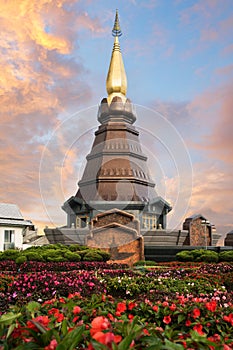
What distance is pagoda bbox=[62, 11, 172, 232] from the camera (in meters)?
31.7

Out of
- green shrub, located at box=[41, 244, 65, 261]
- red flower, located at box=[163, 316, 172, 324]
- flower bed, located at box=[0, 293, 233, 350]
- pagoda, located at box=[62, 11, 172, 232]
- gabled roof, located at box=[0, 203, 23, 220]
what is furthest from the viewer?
pagoda, located at box=[62, 11, 172, 232]

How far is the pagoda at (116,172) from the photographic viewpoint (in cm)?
3172

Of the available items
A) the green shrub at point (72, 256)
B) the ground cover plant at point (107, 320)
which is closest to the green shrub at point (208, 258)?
the green shrub at point (72, 256)

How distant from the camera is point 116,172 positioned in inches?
1371

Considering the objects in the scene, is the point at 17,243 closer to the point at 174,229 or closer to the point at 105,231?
the point at 105,231

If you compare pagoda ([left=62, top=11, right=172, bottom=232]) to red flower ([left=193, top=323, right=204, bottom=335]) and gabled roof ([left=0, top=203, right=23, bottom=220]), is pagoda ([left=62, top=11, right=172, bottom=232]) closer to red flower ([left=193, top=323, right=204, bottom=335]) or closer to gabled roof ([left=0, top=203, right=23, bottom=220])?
gabled roof ([left=0, top=203, right=23, bottom=220])

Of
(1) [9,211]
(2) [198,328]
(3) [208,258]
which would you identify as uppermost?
(1) [9,211]

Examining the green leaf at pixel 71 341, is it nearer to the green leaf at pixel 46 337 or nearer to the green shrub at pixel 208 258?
the green leaf at pixel 46 337

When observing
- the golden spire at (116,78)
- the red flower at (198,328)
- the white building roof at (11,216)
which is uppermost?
the golden spire at (116,78)

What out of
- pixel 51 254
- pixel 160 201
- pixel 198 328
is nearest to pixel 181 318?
pixel 198 328

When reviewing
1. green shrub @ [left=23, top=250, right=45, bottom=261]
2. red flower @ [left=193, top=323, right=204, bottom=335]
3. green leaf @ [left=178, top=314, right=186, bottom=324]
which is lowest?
red flower @ [left=193, top=323, right=204, bottom=335]

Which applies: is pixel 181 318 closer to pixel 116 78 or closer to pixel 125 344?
pixel 125 344

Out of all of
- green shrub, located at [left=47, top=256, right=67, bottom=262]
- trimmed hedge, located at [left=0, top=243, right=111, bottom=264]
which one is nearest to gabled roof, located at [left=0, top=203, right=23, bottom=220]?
trimmed hedge, located at [left=0, top=243, right=111, bottom=264]

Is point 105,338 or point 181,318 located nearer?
point 105,338
